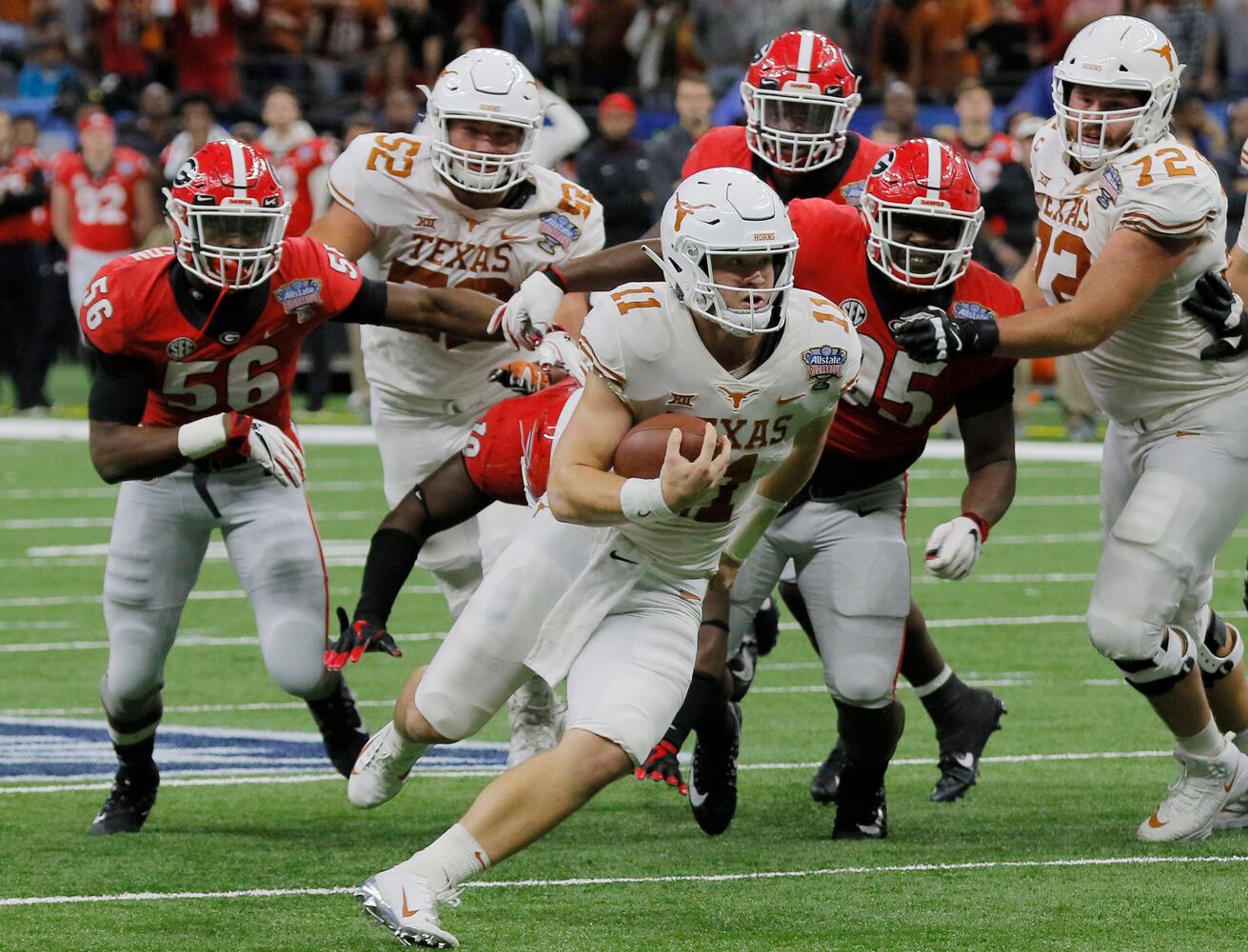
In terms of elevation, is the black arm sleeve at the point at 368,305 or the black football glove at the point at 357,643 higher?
the black arm sleeve at the point at 368,305

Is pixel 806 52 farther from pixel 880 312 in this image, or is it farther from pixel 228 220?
pixel 228 220

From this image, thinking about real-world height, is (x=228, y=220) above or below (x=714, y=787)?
above

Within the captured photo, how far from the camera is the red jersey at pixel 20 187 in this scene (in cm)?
1452

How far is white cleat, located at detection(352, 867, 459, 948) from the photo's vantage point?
13.1 feet

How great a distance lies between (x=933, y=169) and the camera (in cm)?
505

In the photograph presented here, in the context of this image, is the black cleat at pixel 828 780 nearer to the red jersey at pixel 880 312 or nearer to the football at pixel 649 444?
the red jersey at pixel 880 312

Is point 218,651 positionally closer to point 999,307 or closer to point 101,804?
point 101,804

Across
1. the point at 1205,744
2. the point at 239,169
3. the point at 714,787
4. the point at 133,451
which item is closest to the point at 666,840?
the point at 714,787

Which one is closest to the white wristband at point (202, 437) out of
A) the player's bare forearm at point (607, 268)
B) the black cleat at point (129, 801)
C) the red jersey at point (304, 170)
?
the black cleat at point (129, 801)

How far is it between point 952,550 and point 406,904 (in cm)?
152

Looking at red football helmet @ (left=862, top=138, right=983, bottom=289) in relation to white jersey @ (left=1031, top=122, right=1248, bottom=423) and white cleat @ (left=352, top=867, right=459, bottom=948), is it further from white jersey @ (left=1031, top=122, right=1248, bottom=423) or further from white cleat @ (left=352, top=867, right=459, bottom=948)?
white cleat @ (left=352, top=867, right=459, bottom=948)

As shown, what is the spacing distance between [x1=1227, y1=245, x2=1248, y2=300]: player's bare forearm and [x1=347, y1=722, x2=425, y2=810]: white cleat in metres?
2.45

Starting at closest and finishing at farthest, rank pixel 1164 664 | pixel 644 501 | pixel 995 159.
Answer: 1. pixel 644 501
2. pixel 1164 664
3. pixel 995 159

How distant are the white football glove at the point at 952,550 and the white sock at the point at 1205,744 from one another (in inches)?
34.1
